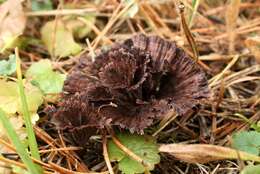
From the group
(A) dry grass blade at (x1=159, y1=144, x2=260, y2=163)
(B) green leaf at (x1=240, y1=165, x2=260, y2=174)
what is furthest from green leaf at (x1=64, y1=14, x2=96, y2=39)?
(B) green leaf at (x1=240, y1=165, x2=260, y2=174)

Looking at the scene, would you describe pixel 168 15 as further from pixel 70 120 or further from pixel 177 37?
pixel 70 120

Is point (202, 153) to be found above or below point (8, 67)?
below

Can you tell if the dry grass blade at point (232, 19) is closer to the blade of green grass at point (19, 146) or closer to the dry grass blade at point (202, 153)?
the dry grass blade at point (202, 153)

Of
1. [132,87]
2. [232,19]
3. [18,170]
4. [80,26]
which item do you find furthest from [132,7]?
[18,170]

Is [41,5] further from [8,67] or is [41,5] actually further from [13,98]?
[13,98]

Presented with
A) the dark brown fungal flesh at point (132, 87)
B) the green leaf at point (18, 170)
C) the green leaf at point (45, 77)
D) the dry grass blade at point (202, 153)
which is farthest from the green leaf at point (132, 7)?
the green leaf at point (18, 170)

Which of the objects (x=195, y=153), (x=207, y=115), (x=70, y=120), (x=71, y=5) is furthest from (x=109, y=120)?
(x=71, y=5)
